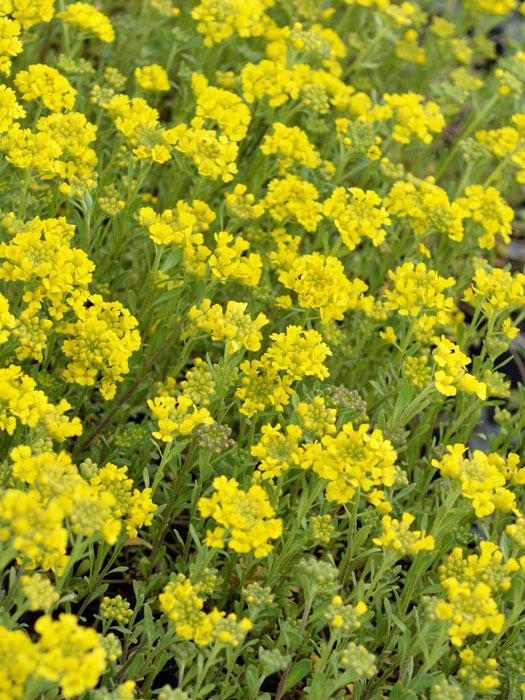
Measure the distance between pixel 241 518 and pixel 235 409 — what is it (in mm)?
1322

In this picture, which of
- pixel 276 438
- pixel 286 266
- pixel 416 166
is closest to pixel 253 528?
pixel 276 438

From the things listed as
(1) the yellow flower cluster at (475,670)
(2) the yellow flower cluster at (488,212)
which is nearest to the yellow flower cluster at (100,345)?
(1) the yellow flower cluster at (475,670)

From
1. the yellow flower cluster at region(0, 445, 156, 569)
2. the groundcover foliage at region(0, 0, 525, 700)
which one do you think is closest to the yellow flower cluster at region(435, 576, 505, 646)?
the groundcover foliage at region(0, 0, 525, 700)

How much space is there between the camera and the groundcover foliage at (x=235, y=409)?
234 centimetres

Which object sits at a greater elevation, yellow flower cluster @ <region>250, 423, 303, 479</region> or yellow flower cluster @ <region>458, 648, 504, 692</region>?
yellow flower cluster @ <region>250, 423, 303, 479</region>

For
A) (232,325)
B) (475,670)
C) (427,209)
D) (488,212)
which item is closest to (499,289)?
(427,209)

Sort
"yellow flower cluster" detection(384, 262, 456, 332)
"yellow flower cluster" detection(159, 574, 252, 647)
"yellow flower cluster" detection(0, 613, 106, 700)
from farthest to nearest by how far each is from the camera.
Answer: "yellow flower cluster" detection(384, 262, 456, 332) → "yellow flower cluster" detection(159, 574, 252, 647) → "yellow flower cluster" detection(0, 613, 106, 700)

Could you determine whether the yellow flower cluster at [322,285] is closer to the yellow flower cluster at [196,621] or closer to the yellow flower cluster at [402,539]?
the yellow flower cluster at [402,539]

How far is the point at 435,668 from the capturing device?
10.1 ft

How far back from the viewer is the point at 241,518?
230 centimetres

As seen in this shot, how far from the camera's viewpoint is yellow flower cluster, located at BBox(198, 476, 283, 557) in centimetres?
230

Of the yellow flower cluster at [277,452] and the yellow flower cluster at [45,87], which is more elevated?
the yellow flower cluster at [45,87]

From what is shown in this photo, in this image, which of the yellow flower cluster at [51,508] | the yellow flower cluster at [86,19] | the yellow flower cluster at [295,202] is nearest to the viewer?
the yellow flower cluster at [51,508]

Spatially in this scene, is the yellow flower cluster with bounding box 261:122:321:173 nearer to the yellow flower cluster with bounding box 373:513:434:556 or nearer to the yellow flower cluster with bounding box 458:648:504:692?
the yellow flower cluster with bounding box 373:513:434:556
